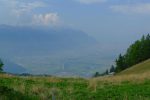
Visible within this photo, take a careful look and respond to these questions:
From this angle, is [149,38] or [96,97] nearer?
[96,97]

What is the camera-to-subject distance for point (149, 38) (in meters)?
133

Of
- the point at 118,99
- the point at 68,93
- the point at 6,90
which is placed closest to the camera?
the point at 6,90

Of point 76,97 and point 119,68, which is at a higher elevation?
point 119,68

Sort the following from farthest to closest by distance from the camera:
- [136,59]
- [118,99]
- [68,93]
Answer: [136,59] < [68,93] < [118,99]

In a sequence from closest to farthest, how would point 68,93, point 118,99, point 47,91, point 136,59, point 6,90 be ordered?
1. point 6,90
2. point 118,99
3. point 47,91
4. point 68,93
5. point 136,59

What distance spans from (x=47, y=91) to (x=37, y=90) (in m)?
0.47

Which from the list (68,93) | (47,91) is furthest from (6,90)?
(68,93)

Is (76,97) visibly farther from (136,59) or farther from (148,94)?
(136,59)

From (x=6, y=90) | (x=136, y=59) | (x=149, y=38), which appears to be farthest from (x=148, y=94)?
(x=149, y=38)

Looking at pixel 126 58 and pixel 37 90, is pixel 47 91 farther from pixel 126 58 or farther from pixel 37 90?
pixel 126 58

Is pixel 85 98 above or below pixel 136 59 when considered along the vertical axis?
below

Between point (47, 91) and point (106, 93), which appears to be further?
point (106, 93)

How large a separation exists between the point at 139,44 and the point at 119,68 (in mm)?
7608

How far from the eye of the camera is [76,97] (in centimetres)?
2327
